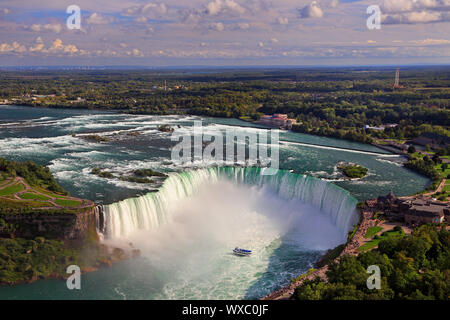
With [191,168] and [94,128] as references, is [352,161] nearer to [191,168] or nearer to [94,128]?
[191,168]

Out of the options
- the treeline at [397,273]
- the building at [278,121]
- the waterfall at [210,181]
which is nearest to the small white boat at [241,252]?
the waterfall at [210,181]

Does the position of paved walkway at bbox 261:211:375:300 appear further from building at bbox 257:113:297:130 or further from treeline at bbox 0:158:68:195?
building at bbox 257:113:297:130

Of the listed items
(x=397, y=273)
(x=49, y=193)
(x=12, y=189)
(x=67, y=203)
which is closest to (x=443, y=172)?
(x=397, y=273)

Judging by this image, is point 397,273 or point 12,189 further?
point 12,189

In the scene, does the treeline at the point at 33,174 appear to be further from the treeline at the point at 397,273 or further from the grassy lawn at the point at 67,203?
the treeline at the point at 397,273

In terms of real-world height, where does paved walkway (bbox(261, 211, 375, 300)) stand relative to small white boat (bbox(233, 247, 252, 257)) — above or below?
above

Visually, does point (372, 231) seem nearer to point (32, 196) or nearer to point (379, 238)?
point (379, 238)

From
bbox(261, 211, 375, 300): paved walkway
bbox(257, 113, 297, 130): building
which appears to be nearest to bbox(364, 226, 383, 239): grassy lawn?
bbox(261, 211, 375, 300): paved walkway
